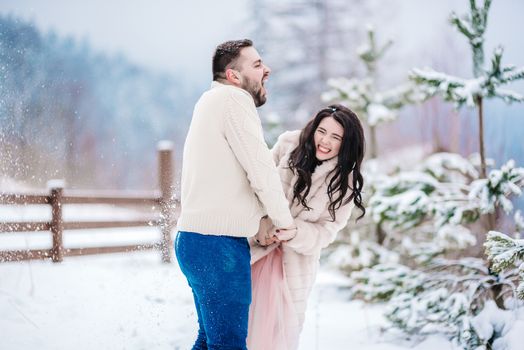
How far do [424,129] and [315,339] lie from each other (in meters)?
4.43

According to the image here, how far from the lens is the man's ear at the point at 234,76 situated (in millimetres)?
2420

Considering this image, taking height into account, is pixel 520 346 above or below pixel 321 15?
below

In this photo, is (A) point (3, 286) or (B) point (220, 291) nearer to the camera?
(B) point (220, 291)

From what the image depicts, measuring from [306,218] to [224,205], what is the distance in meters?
0.64

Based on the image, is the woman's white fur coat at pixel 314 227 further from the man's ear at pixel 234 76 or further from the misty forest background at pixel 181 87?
the misty forest background at pixel 181 87

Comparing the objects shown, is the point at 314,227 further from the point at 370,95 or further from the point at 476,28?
the point at 370,95

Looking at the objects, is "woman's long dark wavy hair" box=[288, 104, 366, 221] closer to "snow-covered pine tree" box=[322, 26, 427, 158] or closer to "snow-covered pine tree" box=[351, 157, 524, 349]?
"snow-covered pine tree" box=[351, 157, 524, 349]

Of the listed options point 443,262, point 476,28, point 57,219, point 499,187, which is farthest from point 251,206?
point 57,219

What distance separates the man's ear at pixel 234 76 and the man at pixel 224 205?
0.07 m

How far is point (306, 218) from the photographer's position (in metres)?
2.77

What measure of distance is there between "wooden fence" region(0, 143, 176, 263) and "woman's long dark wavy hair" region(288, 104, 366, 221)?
115 inches

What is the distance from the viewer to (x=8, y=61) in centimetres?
488

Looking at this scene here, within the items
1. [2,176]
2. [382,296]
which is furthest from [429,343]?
[2,176]

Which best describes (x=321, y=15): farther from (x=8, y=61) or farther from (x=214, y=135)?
(x=214, y=135)
